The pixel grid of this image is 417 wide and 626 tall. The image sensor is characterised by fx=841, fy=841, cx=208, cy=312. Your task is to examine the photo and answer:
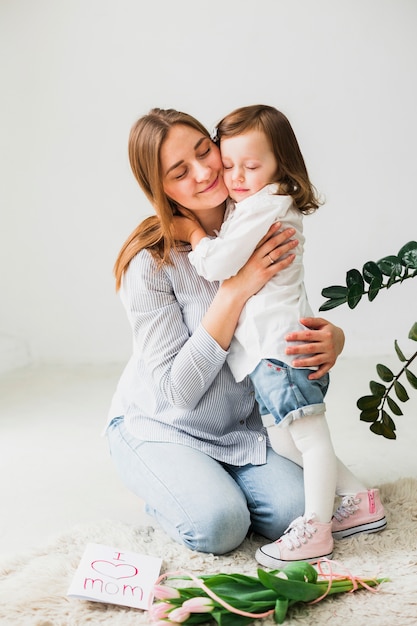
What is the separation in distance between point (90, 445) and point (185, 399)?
3.15ft

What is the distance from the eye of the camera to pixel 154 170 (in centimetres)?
216

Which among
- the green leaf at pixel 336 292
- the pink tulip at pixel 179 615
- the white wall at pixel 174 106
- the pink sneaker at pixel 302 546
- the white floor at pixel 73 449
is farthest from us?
the white wall at pixel 174 106

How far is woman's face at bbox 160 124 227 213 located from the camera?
2.15m

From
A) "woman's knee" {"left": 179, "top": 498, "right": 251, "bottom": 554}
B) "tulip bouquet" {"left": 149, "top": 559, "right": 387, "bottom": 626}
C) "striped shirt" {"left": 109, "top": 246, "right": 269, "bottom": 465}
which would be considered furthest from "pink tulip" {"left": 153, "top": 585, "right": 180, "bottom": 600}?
"striped shirt" {"left": 109, "top": 246, "right": 269, "bottom": 465}

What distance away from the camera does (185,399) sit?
2188 mm

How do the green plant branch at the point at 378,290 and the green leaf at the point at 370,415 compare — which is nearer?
the green plant branch at the point at 378,290

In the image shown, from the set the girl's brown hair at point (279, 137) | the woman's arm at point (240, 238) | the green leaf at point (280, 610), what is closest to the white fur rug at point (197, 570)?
the green leaf at point (280, 610)

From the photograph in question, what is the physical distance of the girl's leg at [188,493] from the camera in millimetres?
2061

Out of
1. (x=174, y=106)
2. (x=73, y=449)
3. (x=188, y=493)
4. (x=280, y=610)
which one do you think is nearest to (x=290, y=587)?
(x=280, y=610)

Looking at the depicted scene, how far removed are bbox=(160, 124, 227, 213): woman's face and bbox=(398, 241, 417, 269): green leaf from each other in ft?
1.60

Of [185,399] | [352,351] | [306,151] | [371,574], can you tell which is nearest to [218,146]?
[185,399]

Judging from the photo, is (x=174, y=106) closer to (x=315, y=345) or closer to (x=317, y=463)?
(x=315, y=345)

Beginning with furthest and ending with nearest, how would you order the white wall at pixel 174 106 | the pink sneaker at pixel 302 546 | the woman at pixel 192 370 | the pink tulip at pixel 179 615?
1. the white wall at pixel 174 106
2. the woman at pixel 192 370
3. the pink sneaker at pixel 302 546
4. the pink tulip at pixel 179 615

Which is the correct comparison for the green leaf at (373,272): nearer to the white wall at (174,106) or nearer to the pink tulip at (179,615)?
the pink tulip at (179,615)
